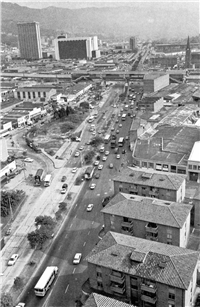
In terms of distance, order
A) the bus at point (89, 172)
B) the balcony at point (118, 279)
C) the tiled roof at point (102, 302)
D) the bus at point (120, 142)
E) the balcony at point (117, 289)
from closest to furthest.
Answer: the tiled roof at point (102, 302) < the balcony at point (118, 279) < the balcony at point (117, 289) < the bus at point (89, 172) < the bus at point (120, 142)

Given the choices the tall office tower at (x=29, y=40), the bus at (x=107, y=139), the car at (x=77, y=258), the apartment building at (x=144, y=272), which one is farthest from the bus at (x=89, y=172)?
the tall office tower at (x=29, y=40)

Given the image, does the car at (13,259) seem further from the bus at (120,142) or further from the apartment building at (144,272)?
the bus at (120,142)

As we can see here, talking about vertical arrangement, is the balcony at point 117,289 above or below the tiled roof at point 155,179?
below

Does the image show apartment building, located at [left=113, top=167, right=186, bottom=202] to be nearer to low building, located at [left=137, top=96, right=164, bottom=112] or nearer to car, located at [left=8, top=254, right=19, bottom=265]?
car, located at [left=8, top=254, right=19, bottom=265]

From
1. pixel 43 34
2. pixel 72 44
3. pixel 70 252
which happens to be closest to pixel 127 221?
pixel 70 252

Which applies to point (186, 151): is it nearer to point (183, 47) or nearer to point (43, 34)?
point (183, 47)

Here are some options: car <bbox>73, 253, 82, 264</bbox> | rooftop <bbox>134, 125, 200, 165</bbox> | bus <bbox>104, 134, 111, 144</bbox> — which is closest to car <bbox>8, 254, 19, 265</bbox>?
car <bbox>73, 253, 82, 264</bbox>

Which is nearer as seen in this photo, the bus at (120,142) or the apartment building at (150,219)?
the apartment building at (150,219)
